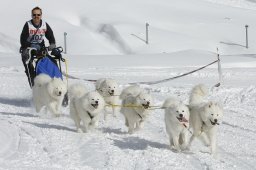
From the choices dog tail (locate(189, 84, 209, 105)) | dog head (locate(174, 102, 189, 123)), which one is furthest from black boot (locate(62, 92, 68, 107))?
dog head (locate(174, 102, 189, 123))

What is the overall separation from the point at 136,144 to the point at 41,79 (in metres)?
2.34

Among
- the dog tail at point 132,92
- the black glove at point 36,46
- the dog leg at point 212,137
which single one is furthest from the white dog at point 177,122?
the black glove at point 36,46

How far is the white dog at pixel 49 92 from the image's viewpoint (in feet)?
26.9

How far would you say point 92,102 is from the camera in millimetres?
6992

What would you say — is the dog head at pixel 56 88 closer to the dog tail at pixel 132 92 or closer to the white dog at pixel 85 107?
the white dog at pixel 85 107

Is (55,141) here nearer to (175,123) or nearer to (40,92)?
(175,123)

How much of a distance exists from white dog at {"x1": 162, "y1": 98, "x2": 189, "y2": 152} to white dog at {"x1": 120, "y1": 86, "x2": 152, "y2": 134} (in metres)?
0.61

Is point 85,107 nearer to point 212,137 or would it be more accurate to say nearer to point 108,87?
point 108,87

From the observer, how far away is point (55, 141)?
6734mm

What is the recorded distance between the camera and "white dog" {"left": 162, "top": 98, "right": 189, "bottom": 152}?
6.19 m

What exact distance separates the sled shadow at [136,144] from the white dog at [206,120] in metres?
0.41

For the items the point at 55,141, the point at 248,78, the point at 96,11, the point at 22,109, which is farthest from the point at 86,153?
the point at 96,11

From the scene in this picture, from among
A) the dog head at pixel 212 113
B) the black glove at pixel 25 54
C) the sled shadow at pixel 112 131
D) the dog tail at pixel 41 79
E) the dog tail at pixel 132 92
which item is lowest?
the sled shadow at pixel 112 131

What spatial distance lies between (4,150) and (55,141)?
76 cm
